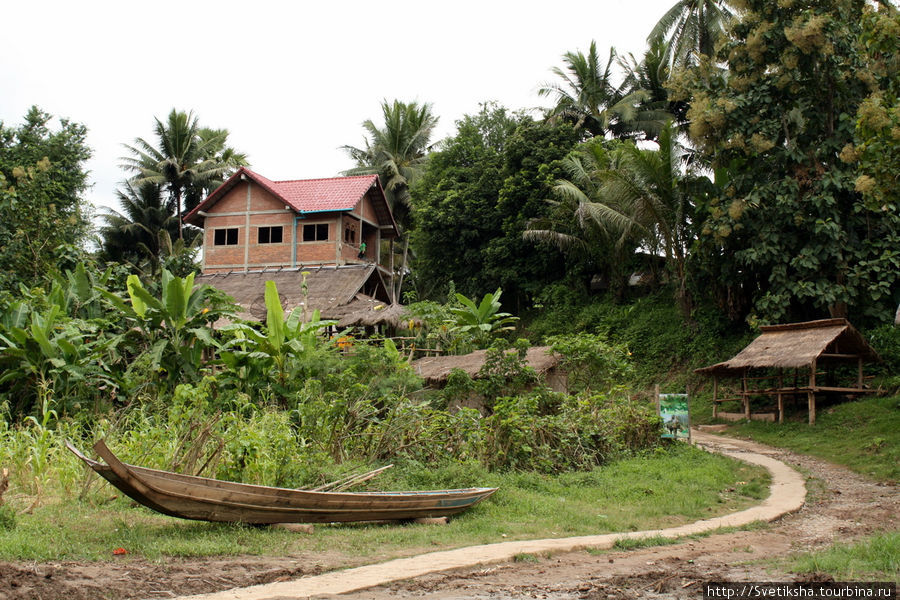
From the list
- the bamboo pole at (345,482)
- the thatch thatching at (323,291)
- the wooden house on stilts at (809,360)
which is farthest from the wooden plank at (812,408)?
the bamboo pole at (345,482)

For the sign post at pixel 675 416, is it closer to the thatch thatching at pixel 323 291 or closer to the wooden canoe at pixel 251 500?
the wooden canoe at pixel 251 500

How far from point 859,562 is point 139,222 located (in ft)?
123

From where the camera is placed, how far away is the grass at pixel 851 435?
11758 millimetres

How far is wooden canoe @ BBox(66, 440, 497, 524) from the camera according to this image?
5.06 metres

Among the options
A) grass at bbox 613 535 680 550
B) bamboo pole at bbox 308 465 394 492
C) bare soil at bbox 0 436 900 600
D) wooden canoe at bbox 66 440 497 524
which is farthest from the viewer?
bamboo pole at bbox 308 465 394 492

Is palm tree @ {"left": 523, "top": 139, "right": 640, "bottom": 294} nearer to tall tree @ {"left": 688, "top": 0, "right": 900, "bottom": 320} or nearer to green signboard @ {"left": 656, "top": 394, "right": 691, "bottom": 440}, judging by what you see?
tall tree @ {"left": 688, "top": 0, "right": 900, "bottom": 320}

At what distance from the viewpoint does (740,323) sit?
2205cm

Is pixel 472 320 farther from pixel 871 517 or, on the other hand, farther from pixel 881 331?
pixel 871 517

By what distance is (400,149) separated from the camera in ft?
123

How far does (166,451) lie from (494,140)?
27.4 meters

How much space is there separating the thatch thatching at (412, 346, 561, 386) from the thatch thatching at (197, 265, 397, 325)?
15.3 ft

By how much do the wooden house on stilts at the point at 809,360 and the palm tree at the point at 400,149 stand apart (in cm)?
2133

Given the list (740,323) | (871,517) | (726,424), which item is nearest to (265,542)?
(871,517)

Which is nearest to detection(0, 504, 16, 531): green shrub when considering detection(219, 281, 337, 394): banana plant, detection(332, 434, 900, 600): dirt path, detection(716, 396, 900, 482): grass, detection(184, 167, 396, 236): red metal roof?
detection(332, 434, 900, 600): dirt path
